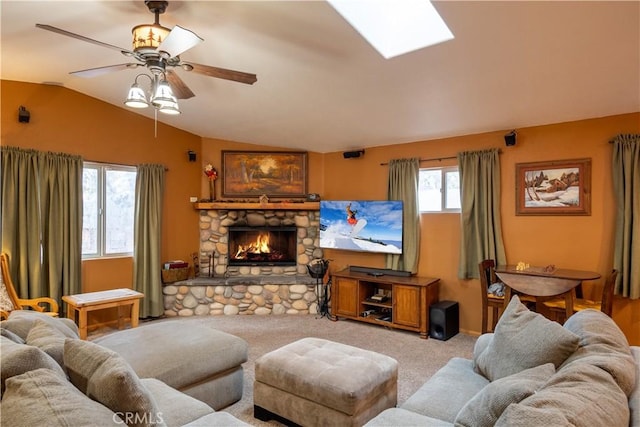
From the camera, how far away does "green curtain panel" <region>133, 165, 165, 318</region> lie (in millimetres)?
4984

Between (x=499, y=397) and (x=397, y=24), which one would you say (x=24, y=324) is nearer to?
(x=499, y=397)

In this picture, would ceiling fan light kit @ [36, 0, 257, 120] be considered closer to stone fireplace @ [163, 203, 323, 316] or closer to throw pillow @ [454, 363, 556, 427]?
throw pillow @ [454, 363, 556, 427]

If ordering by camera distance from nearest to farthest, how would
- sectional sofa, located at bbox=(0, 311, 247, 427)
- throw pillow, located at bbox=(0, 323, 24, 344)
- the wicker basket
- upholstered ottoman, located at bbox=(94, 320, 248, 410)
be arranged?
1. sectional sofa, located at bbox=(0, 311, 247, 427)
2. throw pillow, located at bbox=(0, 323, 24, 344)
3. upholstered ottoman, located at bbox=(94, 320, 248, 410)
4. the wicker basket

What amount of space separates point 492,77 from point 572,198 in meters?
1.72

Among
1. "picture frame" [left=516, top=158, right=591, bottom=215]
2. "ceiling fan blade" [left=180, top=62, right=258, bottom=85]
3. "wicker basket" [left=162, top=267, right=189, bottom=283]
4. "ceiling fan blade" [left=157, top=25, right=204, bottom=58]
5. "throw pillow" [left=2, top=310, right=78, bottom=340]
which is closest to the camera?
"throw pillow" [left=2, top=310, right=78, bottom=340]

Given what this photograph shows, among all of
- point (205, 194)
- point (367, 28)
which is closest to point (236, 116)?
point (205, 194)

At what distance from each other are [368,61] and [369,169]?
8.28ft

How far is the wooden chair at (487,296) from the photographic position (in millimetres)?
3865

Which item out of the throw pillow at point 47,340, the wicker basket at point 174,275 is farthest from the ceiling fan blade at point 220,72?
the wicker basket at point 174,275

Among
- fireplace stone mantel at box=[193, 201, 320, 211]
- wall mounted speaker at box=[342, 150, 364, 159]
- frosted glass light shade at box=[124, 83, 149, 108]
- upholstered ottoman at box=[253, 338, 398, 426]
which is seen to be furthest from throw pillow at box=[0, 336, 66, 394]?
wall mounted speaker at box=[342, 150, 364, 159]

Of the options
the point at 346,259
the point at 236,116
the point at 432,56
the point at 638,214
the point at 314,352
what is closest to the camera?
the point at 314,352

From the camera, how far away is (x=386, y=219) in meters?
4.98

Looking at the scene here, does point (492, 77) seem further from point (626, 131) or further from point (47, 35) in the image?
point (47, 35)

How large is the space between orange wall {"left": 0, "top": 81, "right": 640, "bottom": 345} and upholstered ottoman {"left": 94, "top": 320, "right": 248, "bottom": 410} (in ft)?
8.10
